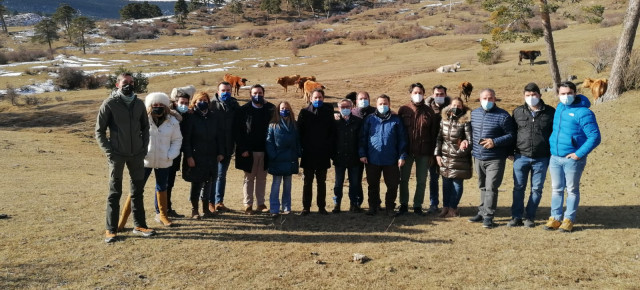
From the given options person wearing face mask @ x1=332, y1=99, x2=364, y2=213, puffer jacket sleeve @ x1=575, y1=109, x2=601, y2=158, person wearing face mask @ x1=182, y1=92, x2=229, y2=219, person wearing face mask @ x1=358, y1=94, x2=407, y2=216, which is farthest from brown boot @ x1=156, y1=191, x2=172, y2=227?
puffer jacket sleeve @ x1=575, y1=109, x2=601, y2=158

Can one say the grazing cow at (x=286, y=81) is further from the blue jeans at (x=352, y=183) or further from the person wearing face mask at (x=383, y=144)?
the person wearing face mask at (x=383, y=144)

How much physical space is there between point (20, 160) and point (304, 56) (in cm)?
3376

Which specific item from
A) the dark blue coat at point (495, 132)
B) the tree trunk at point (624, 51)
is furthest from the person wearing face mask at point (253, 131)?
the tree trunk at point (624, 51)

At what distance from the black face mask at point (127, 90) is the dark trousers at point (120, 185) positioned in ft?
2.34

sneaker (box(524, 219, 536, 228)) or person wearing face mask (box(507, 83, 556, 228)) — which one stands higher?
person wearing face mask (box(507, 83, 556, 228))

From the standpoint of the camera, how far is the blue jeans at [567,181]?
17.1 feet

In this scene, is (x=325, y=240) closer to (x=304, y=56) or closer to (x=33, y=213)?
(x=33, y=213)

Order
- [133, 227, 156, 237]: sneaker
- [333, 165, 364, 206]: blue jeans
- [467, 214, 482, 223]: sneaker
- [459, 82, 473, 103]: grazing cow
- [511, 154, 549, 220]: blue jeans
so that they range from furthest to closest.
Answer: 1. [459, 82, 473, 103]: grazing cow
2. [333, 165, 364, 206]: blue jeans
3. [467, 214, 482, 223]: sneaker
4. [511, 154, 549, 220]: blue jeans
5. [133, 227, 156, 237]: sneaker

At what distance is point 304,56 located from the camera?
43.0 metres

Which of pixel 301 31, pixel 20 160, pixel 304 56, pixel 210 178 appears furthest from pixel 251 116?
pixel 301 31

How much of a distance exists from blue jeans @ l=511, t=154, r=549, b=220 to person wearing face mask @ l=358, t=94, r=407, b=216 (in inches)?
58.1

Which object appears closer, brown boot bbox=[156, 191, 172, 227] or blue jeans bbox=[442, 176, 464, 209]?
brown boot bbox=[156, 191, 172, 227]

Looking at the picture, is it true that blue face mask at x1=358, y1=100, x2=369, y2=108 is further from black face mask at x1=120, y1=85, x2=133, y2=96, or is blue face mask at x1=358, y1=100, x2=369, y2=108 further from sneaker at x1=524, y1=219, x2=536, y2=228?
black face mask at x1=120, y1=85, x2=133, y2=96

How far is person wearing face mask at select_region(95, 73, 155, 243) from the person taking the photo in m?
4.83
